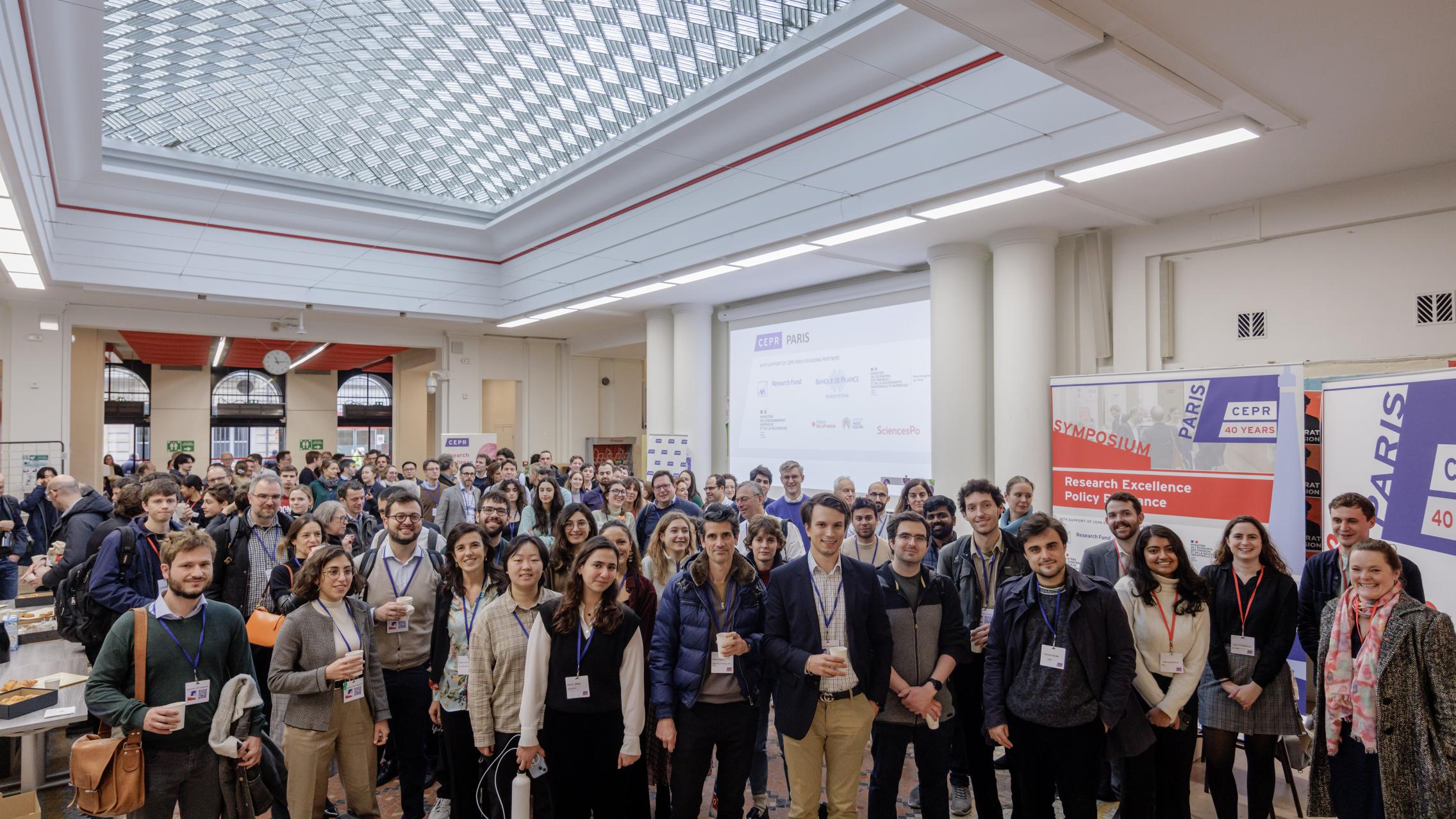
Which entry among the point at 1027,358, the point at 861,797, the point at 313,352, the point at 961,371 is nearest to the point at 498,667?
the point at 861,797

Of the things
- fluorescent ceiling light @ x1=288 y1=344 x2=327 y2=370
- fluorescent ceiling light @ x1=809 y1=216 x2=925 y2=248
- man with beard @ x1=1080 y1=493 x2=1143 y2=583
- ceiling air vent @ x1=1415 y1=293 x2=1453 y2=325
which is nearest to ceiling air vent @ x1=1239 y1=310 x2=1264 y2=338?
ceiling air vent @ x1=1415 y1=293 x2=1453 y2=325

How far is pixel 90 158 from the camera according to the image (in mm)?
9102

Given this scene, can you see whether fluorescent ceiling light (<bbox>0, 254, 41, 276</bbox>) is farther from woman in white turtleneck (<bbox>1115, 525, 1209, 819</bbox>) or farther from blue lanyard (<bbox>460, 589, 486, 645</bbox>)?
woman in white turtleneck (<bbox>1115, 525, 1209, 819</bbox>)

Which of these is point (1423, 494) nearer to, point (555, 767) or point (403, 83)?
point (555, 767)

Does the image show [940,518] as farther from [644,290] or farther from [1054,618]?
[644,290]

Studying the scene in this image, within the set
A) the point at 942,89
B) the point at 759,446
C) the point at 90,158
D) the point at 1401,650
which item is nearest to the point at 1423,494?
the point at 1401,650

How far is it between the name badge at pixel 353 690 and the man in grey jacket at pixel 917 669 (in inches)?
89.8

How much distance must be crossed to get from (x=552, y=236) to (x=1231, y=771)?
10.9 meters

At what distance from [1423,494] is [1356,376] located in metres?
0.97

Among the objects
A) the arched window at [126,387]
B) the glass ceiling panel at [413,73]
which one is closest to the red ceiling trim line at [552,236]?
the glass ceiling panel at [413,73]

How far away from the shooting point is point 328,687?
10.5ft

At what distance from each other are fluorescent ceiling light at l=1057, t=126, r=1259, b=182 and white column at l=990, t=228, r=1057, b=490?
1522 mm

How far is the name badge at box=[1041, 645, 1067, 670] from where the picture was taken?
Answer: 3.13 meters

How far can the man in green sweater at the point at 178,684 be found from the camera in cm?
286
